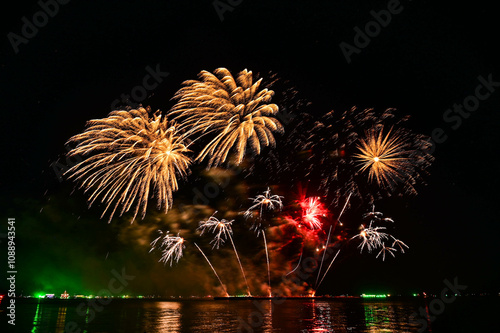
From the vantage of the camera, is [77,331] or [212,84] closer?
[77,331]

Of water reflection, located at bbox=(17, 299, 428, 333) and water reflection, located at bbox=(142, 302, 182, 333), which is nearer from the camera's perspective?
water reflection, located at bbox=(17, 299, 428, 333)

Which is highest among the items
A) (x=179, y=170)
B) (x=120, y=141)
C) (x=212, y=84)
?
(x=212, y=84)

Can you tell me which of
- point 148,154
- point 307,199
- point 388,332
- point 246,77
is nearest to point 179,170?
point 148,154

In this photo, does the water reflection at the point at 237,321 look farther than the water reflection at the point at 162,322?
No

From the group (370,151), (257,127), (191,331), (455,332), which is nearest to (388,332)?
(455,332)

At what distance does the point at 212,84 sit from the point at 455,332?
69.4ft

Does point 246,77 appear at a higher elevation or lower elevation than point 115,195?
higher

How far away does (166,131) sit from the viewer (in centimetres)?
2208

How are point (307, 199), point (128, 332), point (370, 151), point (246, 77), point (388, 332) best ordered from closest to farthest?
1. point (388, 332)
2. point (128, 332)
3. point (246, 77)
4. point (370, 151)
5. point (307, 199)

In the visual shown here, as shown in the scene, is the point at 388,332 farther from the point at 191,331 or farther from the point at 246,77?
the point at 246,77

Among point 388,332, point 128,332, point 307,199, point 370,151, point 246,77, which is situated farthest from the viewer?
point 307,199

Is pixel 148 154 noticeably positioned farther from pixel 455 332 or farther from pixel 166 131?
pixel 455 332

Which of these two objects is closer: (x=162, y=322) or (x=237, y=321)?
(x=237, y=321)

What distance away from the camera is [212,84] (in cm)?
2159
